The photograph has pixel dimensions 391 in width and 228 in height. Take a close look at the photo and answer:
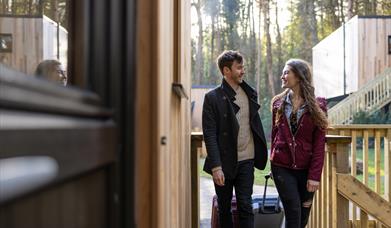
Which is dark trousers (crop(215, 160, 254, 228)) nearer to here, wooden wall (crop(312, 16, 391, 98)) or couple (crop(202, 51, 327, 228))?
couple (crop(202, 51, 327, 228))

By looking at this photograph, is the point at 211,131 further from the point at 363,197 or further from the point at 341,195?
the point at 363,197

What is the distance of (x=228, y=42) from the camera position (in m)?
30.8

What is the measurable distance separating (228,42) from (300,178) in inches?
1090

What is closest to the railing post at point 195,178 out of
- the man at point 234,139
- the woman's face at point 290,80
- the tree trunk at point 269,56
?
the man at point 234,139

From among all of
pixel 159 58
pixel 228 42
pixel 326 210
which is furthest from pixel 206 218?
pixel 228 42

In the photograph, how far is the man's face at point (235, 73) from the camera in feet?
11.7

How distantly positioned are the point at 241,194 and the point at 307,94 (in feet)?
2.47

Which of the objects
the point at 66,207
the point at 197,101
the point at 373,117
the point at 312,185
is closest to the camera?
the point at 66,207

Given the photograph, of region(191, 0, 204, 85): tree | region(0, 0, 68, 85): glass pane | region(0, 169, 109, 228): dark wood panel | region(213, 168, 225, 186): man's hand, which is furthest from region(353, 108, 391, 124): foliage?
region(0, 169, 109, 228): dark wood panel

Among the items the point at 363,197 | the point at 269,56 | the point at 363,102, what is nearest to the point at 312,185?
the point at 363,197

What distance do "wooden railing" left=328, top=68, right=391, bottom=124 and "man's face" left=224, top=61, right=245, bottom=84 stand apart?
16.2m

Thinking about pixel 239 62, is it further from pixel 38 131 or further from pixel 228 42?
pixel 228 42

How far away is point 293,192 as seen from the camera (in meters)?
3.39

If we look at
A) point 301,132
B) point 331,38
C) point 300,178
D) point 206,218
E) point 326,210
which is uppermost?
point 331,38
